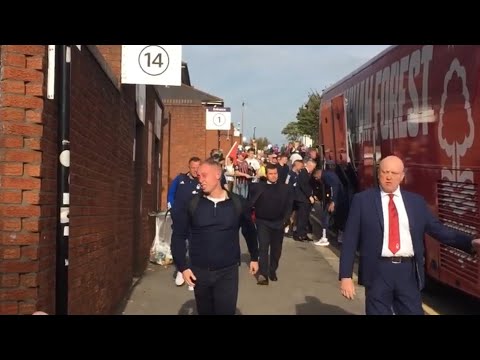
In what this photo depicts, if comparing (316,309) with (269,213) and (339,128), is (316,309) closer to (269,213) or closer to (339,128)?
(269,213)

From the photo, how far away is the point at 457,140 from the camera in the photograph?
258 inches

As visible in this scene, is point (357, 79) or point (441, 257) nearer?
point (441, 257)

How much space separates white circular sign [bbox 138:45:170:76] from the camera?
21.8 feet

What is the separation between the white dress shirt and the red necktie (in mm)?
23

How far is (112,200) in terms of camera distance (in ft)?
21.5

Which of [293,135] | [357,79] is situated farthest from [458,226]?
[293,135]

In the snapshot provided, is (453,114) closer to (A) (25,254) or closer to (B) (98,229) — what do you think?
(B) (98,229)

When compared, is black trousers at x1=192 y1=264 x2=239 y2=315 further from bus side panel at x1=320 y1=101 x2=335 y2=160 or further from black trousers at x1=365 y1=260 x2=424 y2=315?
bus side panel at x1=320 y1=101 x2=335 y2=160

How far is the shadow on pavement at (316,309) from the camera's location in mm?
7145

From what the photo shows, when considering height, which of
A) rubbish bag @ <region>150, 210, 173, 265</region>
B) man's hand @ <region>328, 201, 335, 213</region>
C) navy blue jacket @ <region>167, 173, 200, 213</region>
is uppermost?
navy blue jacket @ <region>167, 173, 200, 213</region>

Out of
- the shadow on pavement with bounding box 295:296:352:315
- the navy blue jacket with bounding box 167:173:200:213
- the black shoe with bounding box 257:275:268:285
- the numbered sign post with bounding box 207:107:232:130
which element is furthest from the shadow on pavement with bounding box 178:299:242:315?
the numbered sign post with bounding box 207:107:232:130

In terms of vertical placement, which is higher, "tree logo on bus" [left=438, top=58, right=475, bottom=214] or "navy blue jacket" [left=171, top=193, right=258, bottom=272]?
"tree logo on bus" [left=438, top=58, right=475, bottom=214]

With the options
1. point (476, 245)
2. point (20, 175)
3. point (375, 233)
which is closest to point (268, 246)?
point (375, 233)
